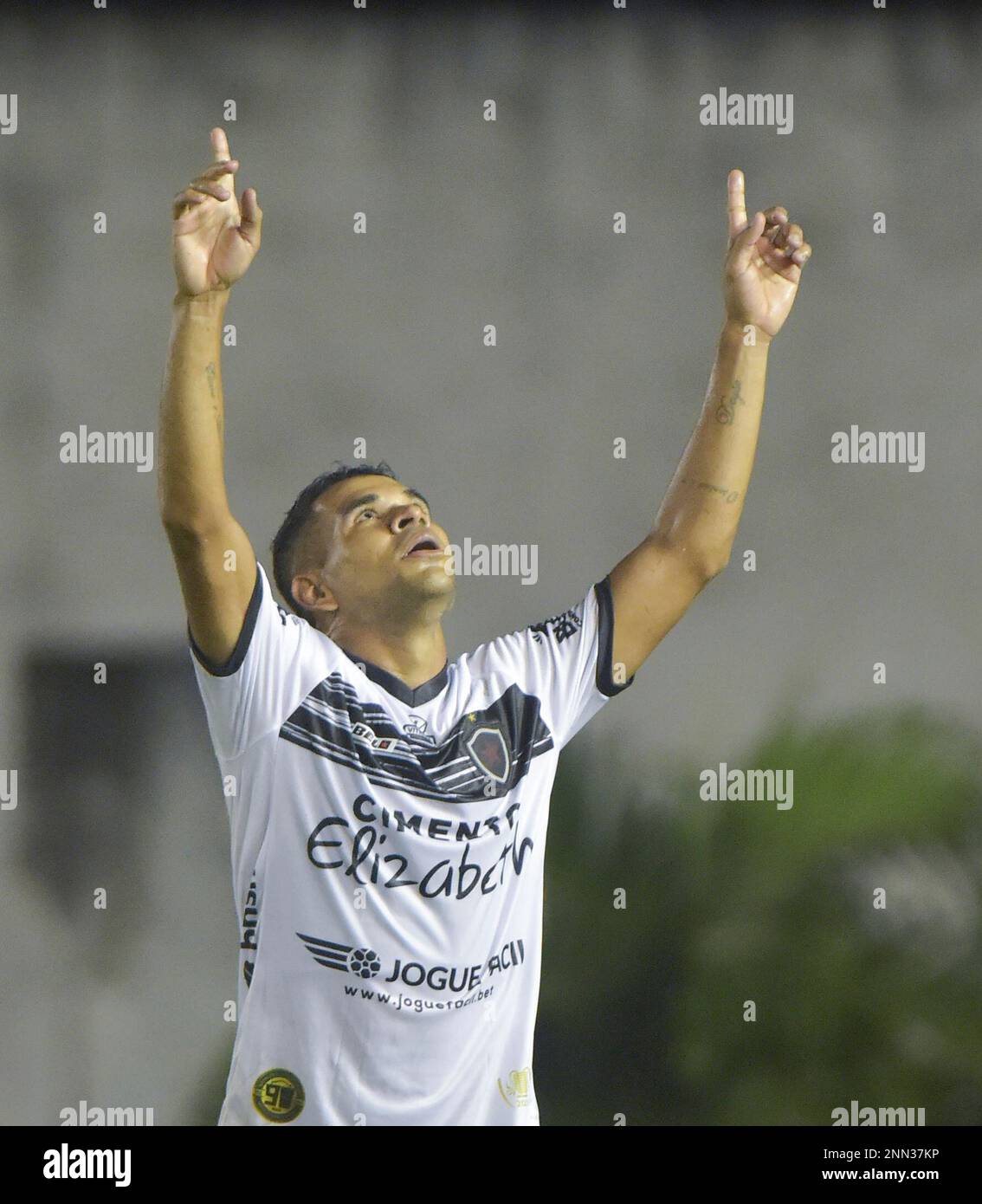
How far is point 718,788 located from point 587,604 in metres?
1.14

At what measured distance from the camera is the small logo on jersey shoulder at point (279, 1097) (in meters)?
1.86

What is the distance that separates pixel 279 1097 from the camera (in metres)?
1.87

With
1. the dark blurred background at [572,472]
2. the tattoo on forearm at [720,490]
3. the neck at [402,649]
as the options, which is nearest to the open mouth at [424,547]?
the neck at [402,649]

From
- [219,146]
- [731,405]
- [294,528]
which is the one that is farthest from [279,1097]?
[219,146]

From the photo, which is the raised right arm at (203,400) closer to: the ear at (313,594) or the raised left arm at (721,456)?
the ear at (313,594)

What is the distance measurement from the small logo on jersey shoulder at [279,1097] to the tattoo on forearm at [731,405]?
114 centimetres

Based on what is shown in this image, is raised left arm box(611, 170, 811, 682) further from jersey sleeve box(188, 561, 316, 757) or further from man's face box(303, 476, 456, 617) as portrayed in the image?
jersey sleeve box(188, 561, 316, 757)

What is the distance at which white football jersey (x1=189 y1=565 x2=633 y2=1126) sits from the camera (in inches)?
73.7

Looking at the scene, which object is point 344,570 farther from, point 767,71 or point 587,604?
point 767,71

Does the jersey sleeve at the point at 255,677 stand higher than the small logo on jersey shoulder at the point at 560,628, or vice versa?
the small logo on jersey shoulder at the point at 560,628

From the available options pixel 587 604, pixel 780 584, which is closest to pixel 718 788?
pixel 780 584

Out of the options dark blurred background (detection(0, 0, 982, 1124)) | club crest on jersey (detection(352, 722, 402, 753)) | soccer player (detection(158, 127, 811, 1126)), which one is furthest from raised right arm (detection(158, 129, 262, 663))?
dark blurred background (detection(0, 0, 982, 1124))

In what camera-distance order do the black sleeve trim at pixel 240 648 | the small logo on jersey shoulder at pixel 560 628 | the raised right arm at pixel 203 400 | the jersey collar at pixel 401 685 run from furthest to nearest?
the small logo on jersey shoulder at pixel 560 628 → the jersey collar at pixel 401 685 → the black sleeve trim at pixel 240 648 → the raised right arm at pixel 203 400

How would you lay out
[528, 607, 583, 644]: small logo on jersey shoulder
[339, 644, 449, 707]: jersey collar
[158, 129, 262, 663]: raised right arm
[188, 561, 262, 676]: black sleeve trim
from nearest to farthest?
1. [158, 129, 262, 663]: raised right arm
2. [188, 561, 262, 676]: black sleeve trim
3. [339, 644, 449, 707]: jersey collar
4. [528, 607, 583, 644]: small logo on jersey shoulder
